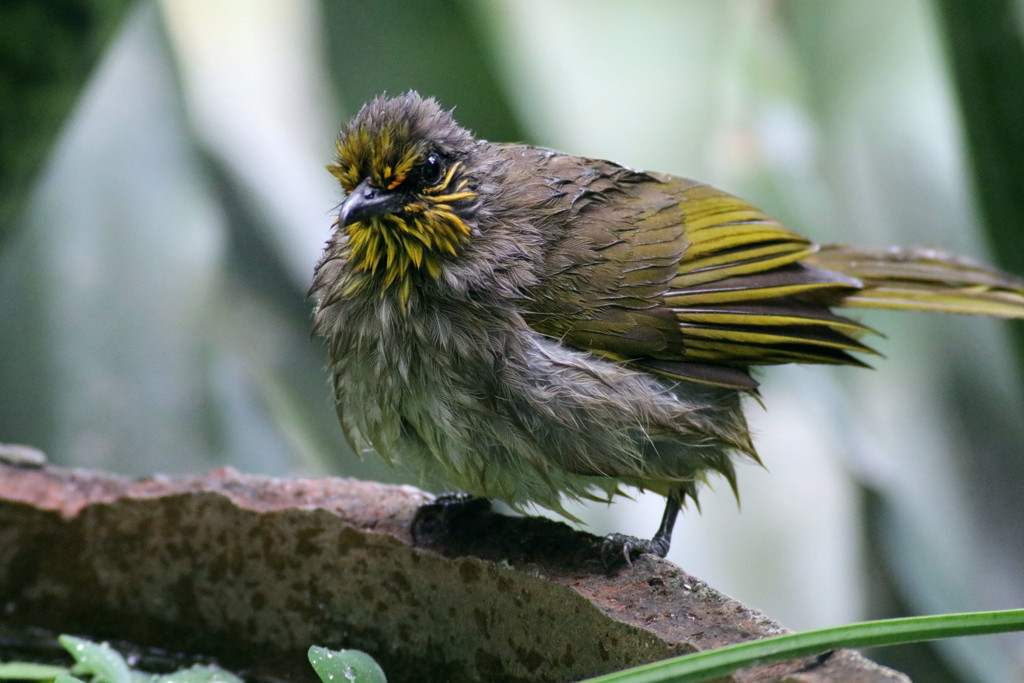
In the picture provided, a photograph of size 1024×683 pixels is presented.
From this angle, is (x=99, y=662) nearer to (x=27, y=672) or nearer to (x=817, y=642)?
(x=27, y=672)

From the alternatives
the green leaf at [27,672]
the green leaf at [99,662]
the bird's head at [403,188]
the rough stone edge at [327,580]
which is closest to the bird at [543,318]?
the bird's head at [403,188]

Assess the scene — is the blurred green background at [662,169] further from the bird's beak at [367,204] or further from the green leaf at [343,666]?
the green leaf at [343,666]

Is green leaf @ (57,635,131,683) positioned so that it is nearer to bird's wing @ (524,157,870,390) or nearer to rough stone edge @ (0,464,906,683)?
rough stone edge @ (0,464,906,683)

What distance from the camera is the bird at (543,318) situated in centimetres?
313

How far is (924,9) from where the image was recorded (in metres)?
5.82

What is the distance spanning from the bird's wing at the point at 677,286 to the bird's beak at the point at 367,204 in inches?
18.5

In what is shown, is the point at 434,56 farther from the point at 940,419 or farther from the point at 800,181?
the point at 940,419

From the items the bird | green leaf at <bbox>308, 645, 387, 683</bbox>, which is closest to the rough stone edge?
the bird

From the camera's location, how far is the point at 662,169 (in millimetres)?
6008

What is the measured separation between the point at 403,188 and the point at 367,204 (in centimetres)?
14

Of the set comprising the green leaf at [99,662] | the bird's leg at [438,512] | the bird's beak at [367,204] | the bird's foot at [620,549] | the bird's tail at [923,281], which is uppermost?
the bird's tail at [923,281]

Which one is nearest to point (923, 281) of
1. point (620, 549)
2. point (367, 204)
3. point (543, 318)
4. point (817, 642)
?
point (543, 318)

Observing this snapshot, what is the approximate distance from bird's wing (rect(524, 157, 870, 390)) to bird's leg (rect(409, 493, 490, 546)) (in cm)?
61

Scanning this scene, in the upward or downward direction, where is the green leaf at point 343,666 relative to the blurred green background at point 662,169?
downward
